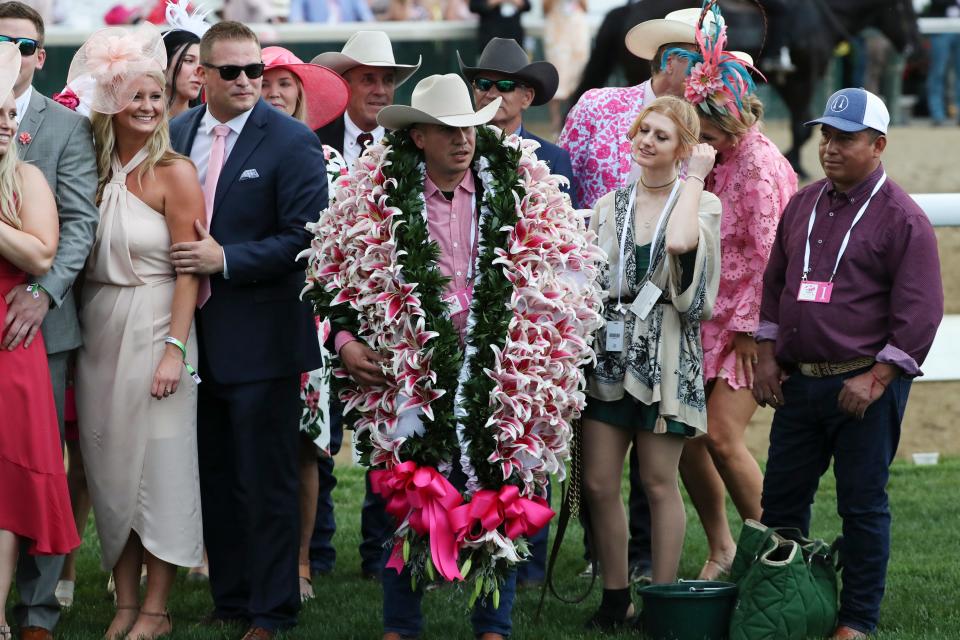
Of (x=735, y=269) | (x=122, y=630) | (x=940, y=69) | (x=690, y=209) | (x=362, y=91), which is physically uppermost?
(x=940, y=69)

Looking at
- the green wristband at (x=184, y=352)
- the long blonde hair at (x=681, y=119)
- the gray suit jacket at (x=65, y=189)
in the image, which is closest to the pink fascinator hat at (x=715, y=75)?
the long blonde hair at (x=681, y=119)

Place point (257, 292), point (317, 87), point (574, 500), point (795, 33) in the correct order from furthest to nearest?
point (795, 33)
point (317, 87)
point (574, 500)
point (257, 292)

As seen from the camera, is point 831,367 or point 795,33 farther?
point 795,33

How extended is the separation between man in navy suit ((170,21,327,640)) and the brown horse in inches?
311

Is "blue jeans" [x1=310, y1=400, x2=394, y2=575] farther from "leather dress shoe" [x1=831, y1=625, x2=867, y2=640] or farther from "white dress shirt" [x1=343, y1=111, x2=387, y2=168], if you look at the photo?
"leather dress shoe" [x1=831, y1=625, x2=867, y2=640]

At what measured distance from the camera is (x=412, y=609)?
5.50 meters

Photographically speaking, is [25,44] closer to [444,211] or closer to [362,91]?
[444,211]

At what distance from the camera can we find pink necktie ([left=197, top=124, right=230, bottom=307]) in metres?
5.62

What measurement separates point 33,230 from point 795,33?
11.7m

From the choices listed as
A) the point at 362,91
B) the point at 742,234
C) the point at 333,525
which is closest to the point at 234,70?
the point at 362,91

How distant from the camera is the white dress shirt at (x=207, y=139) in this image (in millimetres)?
5707

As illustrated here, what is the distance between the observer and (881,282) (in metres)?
5.51

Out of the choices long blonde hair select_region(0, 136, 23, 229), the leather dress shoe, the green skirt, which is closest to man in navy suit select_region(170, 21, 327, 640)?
long blonde hair select_region(0, 136, 23, 229)

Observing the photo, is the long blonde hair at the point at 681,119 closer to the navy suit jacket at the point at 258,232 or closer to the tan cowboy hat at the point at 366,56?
the navy suit jacket at the point at 258,232
